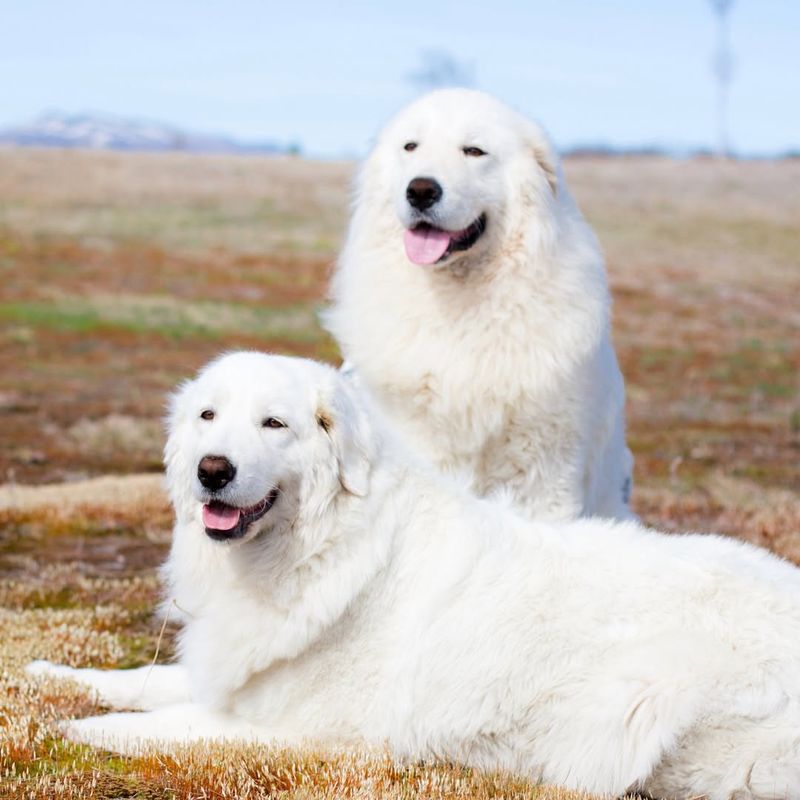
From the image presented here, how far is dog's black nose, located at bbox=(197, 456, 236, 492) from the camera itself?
395cm

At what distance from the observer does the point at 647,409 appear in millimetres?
17625

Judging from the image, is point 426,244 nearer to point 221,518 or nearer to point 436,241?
point 436,241

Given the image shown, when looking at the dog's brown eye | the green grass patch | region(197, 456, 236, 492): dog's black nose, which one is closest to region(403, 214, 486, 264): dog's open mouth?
the dog's brown eye

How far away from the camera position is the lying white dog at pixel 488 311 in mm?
5562

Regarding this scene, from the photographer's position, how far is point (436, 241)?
5.61 metres

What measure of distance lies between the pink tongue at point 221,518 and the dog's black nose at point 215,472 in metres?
0.16

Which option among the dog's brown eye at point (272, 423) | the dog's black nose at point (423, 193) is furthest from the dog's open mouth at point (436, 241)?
the dog's brown eye at point (272, 423)

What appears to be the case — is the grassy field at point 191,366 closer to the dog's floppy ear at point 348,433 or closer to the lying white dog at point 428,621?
the lying white dog at point 428,621

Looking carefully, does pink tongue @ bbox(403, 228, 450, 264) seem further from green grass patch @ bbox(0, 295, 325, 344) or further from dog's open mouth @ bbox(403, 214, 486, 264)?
green grass patch @ bbox(0, 295, 325, 344)

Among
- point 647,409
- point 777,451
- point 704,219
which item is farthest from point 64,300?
point 704,219

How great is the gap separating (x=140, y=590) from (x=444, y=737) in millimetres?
3463

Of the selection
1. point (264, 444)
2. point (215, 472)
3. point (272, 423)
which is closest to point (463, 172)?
point (272, 423)

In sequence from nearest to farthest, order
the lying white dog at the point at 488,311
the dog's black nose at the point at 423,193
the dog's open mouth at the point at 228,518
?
1. the dog's open mouth at the point at 228,518
2. the dog's black nose at the point at 423,193
3. the lying white dog at the point at 488,311

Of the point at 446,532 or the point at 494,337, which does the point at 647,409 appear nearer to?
the point at 494,337
